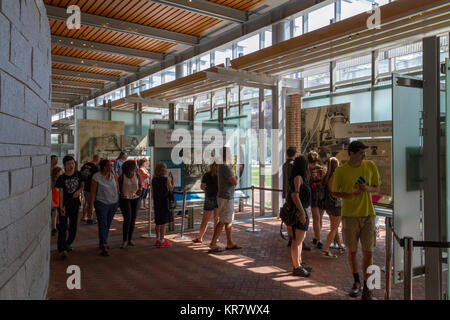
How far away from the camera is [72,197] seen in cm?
603

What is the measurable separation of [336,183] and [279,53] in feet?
13.9

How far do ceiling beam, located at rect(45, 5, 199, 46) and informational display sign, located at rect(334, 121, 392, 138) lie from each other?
21.7 ft

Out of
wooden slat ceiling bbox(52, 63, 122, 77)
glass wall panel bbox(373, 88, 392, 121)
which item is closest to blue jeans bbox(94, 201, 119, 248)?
glass wall panel bbox(373, 88, 392, 121)

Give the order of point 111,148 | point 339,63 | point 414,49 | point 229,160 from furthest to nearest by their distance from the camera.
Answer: point 111,148 < point 339,63 < point 414,49 < point 229,160

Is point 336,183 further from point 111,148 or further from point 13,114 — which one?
point 111,148

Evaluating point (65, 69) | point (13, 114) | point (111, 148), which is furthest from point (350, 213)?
point (65, 69)

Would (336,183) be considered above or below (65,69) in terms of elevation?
below

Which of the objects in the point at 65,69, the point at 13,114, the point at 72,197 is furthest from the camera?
the point at 65,69

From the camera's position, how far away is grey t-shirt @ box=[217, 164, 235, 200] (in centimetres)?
637

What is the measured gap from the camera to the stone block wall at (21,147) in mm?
2092

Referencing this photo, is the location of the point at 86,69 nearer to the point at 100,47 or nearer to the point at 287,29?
the point at 100,47

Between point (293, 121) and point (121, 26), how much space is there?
5.87 metres

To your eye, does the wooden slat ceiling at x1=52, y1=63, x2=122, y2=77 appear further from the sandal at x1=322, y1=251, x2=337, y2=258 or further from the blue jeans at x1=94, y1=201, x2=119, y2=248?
the sandal at x1=322, y1=251, x2=337, y2=258

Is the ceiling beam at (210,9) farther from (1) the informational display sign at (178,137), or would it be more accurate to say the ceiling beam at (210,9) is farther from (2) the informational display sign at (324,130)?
(2) the informational display sign at (324,130)
